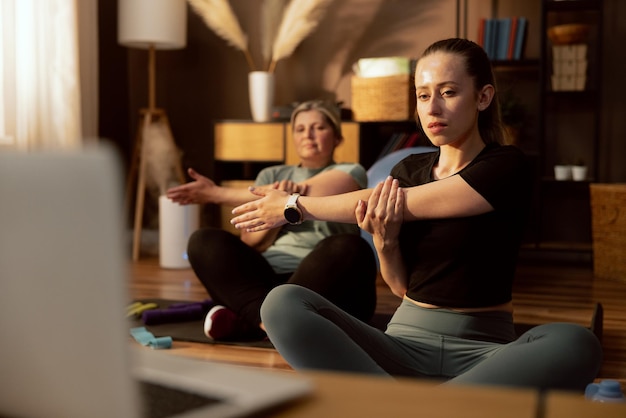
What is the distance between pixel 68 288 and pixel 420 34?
15.3 ft

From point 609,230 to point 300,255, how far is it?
206 cm

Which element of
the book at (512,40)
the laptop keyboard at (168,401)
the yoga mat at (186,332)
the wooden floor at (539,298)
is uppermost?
the book at (512,40)

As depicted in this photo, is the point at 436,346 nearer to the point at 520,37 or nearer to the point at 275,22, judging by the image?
the point at 520,37

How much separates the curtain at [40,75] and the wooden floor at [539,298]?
80 cm

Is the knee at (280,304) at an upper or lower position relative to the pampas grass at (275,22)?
lower

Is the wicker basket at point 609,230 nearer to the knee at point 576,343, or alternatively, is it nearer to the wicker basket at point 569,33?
the wicker basket at point 569,33

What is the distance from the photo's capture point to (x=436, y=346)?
62.9 inches

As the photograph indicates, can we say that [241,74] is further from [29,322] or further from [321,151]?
[29,322]

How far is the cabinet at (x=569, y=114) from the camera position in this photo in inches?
175

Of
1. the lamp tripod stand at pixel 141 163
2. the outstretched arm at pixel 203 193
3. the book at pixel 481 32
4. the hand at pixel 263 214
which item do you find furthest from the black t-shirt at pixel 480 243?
the lamp tripod stand at pixel 141 163

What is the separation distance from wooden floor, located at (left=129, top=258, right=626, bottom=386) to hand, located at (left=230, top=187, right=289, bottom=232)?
569 millimetres

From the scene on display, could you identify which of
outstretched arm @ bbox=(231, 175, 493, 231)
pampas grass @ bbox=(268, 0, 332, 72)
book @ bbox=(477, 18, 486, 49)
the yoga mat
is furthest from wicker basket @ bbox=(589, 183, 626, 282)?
outstretched arm @ bbox=(231, 175, 493, 231)

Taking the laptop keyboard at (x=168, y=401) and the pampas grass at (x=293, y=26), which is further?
the pampas grass at (x=293, y=26)

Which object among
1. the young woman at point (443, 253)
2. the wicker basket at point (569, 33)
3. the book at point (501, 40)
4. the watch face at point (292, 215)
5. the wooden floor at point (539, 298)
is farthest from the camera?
the book at point (501, 40)
